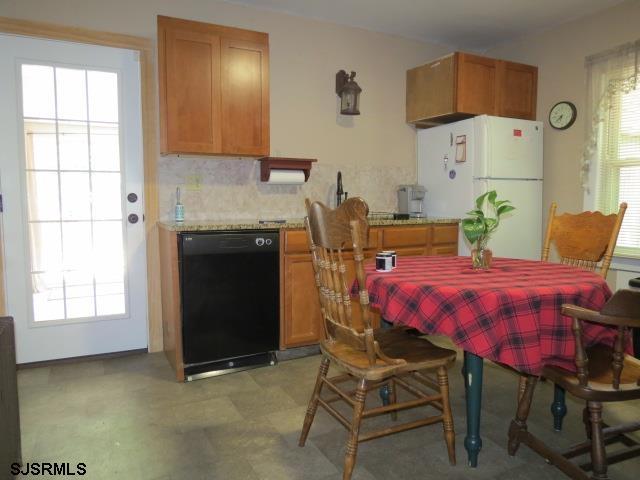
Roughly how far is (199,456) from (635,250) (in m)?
3.22

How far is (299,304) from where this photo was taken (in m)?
3.09

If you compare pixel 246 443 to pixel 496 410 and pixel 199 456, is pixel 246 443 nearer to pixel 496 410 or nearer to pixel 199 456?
pixel 199 456

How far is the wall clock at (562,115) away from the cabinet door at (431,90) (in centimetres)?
91

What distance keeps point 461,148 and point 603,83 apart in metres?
1.11

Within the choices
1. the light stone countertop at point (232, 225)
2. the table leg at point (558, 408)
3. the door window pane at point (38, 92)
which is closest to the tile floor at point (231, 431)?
the table leg at point (558, 408)

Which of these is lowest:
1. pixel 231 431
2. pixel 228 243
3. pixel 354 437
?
pixel 231 431

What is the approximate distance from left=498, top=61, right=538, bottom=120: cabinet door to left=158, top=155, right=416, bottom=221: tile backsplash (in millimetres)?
1270

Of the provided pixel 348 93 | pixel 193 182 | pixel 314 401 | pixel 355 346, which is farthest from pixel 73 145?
pixel 355 346

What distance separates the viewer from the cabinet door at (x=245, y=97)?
305 cm

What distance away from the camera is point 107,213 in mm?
3141

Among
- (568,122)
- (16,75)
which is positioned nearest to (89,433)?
(16,75)

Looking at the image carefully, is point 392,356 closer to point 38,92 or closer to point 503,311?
point 503,311

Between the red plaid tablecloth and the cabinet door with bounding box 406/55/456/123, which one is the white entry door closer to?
the red plaid tablecloth

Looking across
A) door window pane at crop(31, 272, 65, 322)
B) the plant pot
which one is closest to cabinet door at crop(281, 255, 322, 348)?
the plant pot
